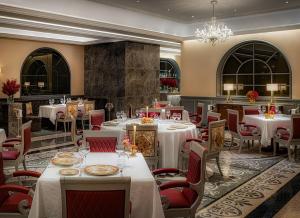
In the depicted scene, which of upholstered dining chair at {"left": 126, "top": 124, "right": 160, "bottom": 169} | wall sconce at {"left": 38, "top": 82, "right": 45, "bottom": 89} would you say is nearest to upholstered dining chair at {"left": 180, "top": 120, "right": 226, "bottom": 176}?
upholstered dining chair at {"left": 126, "top": 124, "right": 160, "bottom": 169}

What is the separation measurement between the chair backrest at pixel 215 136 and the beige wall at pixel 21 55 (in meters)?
7.84

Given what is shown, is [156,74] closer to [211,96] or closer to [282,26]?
[211,96]

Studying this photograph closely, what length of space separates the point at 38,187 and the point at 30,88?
977 centimetres

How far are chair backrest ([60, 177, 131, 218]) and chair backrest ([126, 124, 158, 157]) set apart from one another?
8.88ft

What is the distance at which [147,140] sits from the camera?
4.77m

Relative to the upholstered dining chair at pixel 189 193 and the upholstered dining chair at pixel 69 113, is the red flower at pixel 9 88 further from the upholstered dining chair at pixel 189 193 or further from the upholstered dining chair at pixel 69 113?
the upholstered dining chair at pixel 189 193

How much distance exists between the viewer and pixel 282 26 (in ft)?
29.9

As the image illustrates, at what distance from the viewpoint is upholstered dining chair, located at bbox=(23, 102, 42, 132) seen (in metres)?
10.1

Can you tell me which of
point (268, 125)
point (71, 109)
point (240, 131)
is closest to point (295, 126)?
point (268, 125)

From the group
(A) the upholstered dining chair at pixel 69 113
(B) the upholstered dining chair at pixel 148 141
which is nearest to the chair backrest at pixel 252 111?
(B) the upholstered dining chair at pixel 148 141

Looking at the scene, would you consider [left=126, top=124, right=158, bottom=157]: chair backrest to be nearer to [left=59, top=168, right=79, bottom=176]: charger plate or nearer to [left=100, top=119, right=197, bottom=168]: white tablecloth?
[left=100, top=119, right=197, bottom=168]: white tablecloth

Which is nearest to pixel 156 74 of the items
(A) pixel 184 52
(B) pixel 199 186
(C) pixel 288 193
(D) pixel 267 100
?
(A) pixel 184 52

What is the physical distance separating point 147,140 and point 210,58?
720cm

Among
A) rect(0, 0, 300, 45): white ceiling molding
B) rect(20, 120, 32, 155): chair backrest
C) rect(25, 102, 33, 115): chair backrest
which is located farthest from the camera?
rect(25, 102, 33, 115): chair backrest
